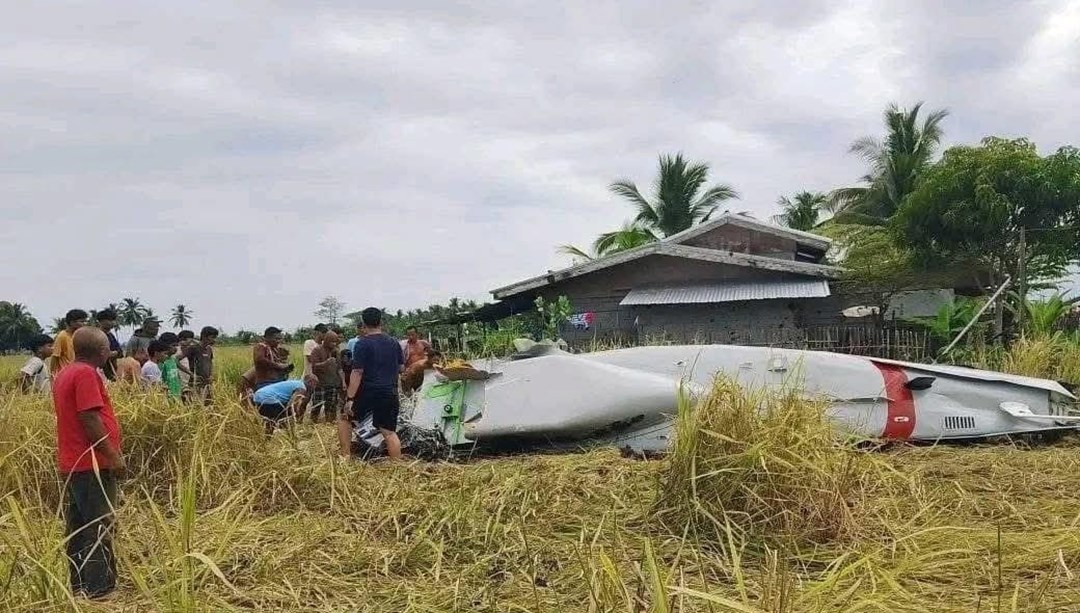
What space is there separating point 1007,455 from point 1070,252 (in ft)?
36.7

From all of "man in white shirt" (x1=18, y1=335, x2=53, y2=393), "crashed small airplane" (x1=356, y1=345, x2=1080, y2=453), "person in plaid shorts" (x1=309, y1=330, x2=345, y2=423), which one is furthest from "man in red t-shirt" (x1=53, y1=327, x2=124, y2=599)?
"person in plaid shorts" (x1=309, y1=330, x2=345, y2=423)

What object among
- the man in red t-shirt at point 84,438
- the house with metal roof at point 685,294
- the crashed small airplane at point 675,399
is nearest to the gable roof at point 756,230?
the house with metal roof at point 685,294

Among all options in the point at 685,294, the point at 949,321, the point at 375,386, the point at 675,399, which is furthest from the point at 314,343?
the point at 949,321

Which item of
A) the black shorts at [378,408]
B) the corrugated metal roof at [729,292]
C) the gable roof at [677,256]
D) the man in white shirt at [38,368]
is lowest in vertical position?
the black shorts at [378,408]

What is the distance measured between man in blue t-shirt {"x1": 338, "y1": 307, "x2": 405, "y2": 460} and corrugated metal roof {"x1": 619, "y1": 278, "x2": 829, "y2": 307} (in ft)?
26.9

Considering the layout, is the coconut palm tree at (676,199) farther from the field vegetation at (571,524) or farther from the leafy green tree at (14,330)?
the leafy green tree at (14,330)

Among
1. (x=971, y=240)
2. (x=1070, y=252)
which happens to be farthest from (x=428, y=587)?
(x=1070, y=252)

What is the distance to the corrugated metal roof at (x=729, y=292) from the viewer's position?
13.8 meters

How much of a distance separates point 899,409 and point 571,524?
3.68 metres

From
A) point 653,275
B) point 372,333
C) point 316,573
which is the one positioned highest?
point 653,275

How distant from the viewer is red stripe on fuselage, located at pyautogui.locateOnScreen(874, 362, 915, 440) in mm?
6621

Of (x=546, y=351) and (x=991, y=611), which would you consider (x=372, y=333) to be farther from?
(x=991, y=611)

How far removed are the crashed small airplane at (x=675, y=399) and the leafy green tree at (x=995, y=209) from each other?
8335 millimetres

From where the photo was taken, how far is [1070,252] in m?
15.0
